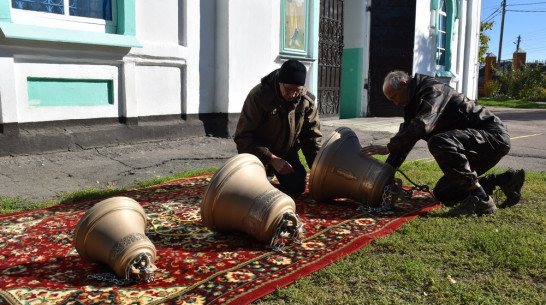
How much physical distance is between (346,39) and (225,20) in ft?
20.2

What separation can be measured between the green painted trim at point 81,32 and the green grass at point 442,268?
441cm

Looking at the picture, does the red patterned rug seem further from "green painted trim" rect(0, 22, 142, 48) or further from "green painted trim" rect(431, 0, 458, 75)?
"green painted trim" rect(431, 0, 458, 75)

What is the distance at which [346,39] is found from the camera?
42.4ft

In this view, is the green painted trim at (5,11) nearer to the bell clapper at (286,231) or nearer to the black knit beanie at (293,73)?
the black knit beanie at (293,73)

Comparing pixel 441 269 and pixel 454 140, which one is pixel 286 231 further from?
pixel 454 140

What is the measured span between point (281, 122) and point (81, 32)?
123 inches

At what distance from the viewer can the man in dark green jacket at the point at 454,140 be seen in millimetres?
3715

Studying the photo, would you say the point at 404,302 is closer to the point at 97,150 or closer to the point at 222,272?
the point at 222,272

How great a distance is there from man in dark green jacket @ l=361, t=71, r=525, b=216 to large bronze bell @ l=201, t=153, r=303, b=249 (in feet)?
3.80

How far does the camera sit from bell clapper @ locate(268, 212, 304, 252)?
9.75 feet

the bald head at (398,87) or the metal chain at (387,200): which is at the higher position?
the bald head at (398,87)

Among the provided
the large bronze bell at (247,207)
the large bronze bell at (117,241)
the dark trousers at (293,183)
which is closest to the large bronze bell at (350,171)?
the dark trousers at (293,183)

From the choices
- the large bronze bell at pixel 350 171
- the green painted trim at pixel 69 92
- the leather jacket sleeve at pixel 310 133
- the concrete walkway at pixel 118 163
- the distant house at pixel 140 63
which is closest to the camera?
the large bronze bell at pixel 350 171

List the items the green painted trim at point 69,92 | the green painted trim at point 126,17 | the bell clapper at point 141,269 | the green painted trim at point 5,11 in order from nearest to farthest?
the bell clapper at point 141,269, the green painted trim at point 5,11, the green painted trim at point 69,92, the green painted trim at point 126,17
